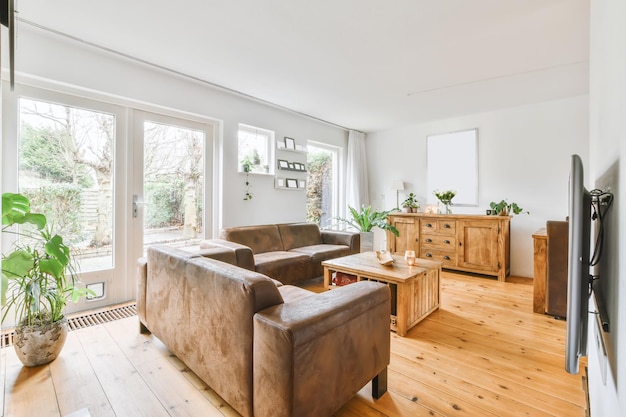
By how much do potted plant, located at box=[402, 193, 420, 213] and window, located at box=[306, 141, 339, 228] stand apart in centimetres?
128

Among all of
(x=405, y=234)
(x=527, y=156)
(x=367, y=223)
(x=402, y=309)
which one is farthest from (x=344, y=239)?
(x=527, y=156)

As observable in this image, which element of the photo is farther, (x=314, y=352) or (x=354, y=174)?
(x=354, y=174)

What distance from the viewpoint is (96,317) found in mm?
2613

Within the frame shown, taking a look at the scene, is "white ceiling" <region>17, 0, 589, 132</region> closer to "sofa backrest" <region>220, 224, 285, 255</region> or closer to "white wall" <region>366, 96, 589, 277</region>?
"white wall" <region>366, 96, 589, 277</region>

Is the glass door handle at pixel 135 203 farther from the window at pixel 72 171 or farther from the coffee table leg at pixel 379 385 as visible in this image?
the coffee table leg at pixel 379 385

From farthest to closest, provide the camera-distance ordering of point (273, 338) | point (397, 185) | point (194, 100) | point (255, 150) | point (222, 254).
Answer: point (397, 185) < point (255, 150) < point (194, 100) < point (222, 254) < point (273, 338)

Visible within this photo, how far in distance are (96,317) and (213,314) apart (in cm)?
186

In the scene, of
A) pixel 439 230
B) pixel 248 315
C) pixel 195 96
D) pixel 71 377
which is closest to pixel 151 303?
pixel 71 377

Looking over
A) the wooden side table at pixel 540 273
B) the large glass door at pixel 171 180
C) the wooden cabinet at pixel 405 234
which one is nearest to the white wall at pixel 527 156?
the wooden cabinet at pixel 405 234

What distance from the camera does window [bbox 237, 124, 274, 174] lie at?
13.1 ft

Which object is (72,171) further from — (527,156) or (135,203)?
(527,156)

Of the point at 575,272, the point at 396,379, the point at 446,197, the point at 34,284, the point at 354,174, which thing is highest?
the point at 354,174

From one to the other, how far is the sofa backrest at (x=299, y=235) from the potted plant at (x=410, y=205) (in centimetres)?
159

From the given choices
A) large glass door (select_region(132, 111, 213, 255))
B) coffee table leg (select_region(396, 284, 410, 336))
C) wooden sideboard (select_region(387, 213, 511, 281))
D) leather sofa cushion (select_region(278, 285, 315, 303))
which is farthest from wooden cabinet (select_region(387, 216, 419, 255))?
leather sofa cushion (select_region(278, 285, 315, 303))
